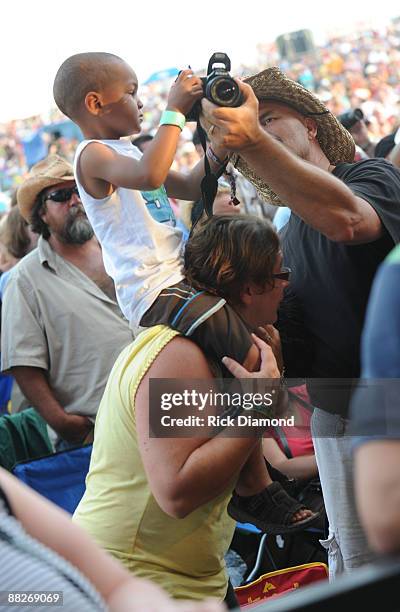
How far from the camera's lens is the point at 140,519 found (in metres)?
2.10

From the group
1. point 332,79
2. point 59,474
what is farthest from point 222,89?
point 332,79

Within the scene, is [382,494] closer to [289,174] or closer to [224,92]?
[289,174]

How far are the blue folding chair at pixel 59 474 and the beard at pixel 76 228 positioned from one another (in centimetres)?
106

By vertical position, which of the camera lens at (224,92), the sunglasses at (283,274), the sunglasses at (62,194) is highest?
the camera lens at (224,92)

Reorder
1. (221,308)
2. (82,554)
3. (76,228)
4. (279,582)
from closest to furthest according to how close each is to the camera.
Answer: (82,554), (221,308), (279,582), (76,228)

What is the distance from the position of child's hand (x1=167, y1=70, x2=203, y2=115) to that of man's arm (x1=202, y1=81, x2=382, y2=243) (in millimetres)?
261

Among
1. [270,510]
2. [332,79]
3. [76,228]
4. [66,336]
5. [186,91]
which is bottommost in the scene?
[332,79]

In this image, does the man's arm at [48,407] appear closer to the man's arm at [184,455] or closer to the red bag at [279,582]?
the red bag at [279,582]

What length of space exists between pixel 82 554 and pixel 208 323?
96 cm

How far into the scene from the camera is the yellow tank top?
82.7 inches

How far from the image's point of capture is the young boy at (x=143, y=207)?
2.24 meters

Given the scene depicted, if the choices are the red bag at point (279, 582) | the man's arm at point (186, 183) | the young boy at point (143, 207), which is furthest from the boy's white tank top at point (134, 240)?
the red bag at point (279, 582)

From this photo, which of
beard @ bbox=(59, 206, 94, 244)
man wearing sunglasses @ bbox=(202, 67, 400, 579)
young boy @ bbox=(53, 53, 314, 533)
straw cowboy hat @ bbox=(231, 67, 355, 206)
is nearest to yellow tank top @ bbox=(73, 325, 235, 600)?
young boy @ bbox=(53, 53, 314, 533)

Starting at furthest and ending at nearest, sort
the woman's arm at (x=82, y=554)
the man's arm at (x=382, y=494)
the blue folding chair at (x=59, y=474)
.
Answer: the blue folding chair at (x=59, y=474), the woman's arm at (x=82, y=554), the man's arm at (x=382, y=494)
